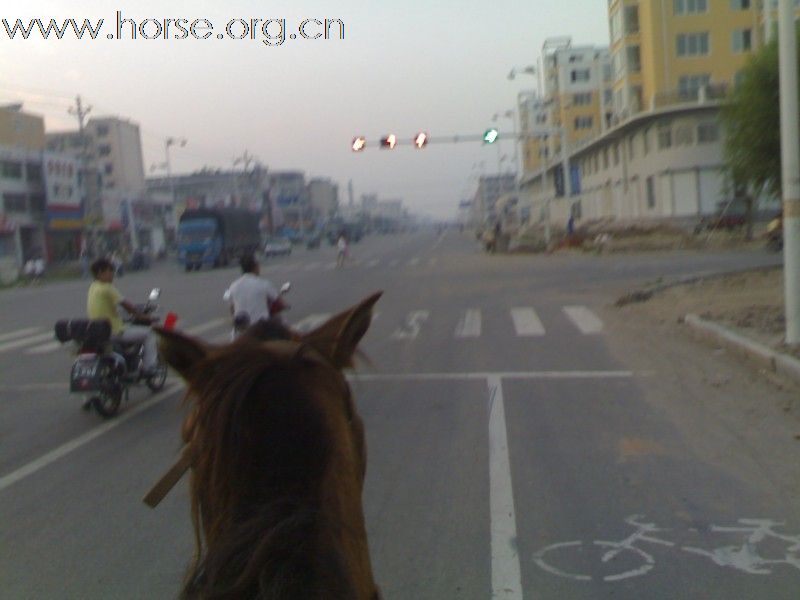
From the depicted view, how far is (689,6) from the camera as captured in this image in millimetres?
59688

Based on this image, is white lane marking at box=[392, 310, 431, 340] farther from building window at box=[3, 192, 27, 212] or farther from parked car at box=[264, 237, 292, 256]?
parked car at box=[264, 237, 292, 256]

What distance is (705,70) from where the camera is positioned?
60594 mm

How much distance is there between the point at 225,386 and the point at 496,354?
40.9 feet

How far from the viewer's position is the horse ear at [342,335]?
2176 millimetres

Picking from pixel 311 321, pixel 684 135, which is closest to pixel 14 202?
pixel 684 135

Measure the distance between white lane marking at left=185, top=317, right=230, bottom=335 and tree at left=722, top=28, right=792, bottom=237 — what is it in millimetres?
13186

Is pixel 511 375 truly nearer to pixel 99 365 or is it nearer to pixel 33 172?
pixel 99 365

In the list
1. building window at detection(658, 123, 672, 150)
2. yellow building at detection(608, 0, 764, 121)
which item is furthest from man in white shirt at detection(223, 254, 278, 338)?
yellow building at detection(608, 0, 764, 121)

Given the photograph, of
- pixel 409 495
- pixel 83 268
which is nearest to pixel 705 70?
pixel 83 268

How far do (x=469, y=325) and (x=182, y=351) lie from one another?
16.2 metres

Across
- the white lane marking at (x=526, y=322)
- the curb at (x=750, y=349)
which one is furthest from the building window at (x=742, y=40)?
the curb at (x=750, y=349)

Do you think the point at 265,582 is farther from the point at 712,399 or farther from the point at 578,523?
the point at 712,399

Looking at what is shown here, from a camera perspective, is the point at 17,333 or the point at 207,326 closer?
the point at 207,326

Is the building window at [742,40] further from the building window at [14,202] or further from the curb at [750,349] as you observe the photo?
the curb at [750,349]
